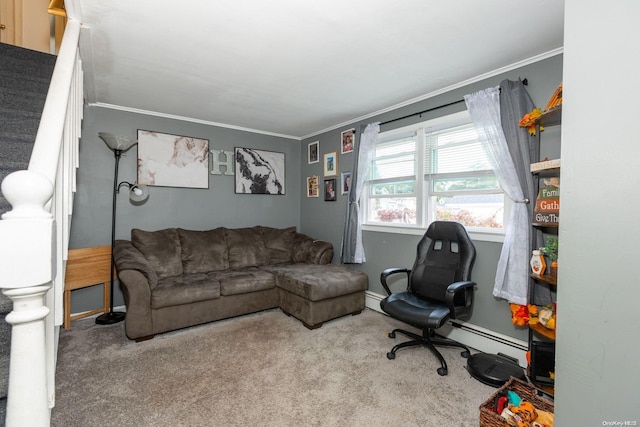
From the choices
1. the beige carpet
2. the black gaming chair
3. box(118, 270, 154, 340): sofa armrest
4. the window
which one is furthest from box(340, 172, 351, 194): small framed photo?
box(118, 270, 154, 340): sofa armrest

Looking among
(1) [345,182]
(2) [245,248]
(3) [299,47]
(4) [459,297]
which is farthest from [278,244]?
(3) [299,47]

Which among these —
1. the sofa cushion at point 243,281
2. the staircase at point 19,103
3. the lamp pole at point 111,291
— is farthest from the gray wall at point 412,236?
the staircase at point 19,103

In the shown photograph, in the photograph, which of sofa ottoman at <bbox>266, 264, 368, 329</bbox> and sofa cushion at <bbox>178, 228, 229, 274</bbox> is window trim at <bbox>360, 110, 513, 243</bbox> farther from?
sofa cushion at <bbox>178, 228, 229, 274</bbox>

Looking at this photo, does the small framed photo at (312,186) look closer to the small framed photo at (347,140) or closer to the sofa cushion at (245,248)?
the small framed photo at (347,140)

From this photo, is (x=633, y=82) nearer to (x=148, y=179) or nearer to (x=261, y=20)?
(x=261, y=20)

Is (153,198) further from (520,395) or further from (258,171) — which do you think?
(520,395)

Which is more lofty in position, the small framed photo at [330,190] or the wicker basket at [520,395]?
the small framed photo at [330,190]

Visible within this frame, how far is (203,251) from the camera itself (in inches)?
146

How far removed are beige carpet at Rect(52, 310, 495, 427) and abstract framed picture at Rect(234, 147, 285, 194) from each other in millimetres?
2185

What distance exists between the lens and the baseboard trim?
7.91 ft

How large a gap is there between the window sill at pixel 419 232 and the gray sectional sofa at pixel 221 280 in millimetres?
605

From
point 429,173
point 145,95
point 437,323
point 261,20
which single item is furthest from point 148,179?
point 437,323

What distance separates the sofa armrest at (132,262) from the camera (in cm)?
278

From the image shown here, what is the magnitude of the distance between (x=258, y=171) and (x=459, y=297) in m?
3.30
